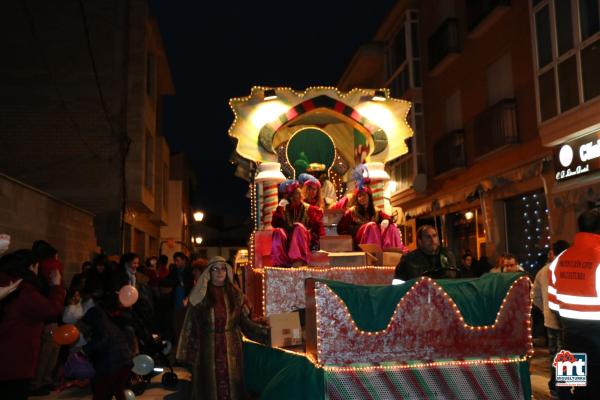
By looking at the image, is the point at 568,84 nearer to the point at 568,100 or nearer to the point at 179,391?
the point at 568,100

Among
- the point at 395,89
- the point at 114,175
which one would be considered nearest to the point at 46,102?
the point at 114,175

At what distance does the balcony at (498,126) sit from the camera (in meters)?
15.3

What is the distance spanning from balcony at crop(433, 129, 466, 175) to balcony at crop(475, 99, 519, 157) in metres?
1.74

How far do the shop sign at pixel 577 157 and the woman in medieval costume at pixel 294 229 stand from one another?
594 centimetres

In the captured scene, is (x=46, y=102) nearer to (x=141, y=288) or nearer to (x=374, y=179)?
(x=141, y=288)

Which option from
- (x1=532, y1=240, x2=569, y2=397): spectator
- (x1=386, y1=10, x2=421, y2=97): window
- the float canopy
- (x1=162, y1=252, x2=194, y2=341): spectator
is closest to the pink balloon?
the float canopy

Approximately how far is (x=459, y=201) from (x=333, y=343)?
14930 mm

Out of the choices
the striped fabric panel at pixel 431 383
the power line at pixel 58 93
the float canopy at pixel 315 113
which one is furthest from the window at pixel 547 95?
the power line at pixel 58 93

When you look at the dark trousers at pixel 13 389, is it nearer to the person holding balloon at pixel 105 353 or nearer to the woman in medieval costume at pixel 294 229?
the person holding balloon at pixel 105 353

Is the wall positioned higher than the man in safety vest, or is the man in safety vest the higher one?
the wall

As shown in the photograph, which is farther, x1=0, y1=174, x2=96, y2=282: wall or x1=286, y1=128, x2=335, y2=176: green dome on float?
x1=286, y1=128, x2=335, y2=176: green dome on float

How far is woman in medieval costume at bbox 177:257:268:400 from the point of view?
6.65m

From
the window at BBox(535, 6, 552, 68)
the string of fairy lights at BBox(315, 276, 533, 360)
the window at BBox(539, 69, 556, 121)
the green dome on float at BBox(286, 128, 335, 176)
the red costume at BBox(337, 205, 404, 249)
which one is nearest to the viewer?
the string of fairy lights at BBox(315, 276, 533, 360)

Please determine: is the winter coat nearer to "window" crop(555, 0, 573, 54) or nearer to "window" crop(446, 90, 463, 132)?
"window" crop(555, 0, 573, 54)
